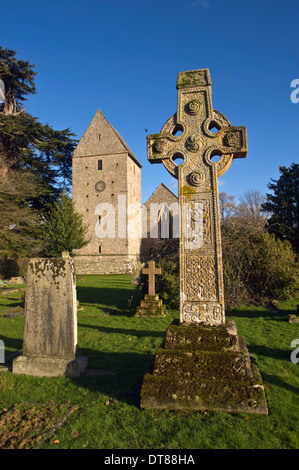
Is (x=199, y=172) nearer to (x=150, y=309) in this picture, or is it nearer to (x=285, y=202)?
(x=150, y=309)

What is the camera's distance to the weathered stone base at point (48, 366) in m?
4.61

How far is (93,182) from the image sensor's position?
33125 millimetres

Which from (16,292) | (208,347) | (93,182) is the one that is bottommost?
(16,292)

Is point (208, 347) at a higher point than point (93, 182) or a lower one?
lower

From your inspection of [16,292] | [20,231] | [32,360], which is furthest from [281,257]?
[20,231]

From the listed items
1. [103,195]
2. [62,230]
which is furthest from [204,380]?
[103,195]

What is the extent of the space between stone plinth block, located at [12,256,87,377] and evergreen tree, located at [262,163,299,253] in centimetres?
1995

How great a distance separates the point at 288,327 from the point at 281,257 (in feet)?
15.1

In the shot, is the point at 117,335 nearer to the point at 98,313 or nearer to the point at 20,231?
the point at 98,313

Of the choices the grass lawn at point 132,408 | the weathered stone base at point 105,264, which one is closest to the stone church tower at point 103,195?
the weathered stone base at point 105,264

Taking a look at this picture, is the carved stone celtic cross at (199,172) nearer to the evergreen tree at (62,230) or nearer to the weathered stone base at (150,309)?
the weathered stone base at (150,309)

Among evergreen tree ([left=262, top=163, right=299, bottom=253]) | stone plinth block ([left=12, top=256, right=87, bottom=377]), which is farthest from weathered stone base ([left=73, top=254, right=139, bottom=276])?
stone plinth block ([left=12, top=256, right=87, bottom=377])

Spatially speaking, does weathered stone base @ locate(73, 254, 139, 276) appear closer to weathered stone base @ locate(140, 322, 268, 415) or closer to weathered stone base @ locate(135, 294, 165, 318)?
weathered stone base @ locate(135, 294, 165, 318)

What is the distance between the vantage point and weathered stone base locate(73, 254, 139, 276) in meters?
31.5
